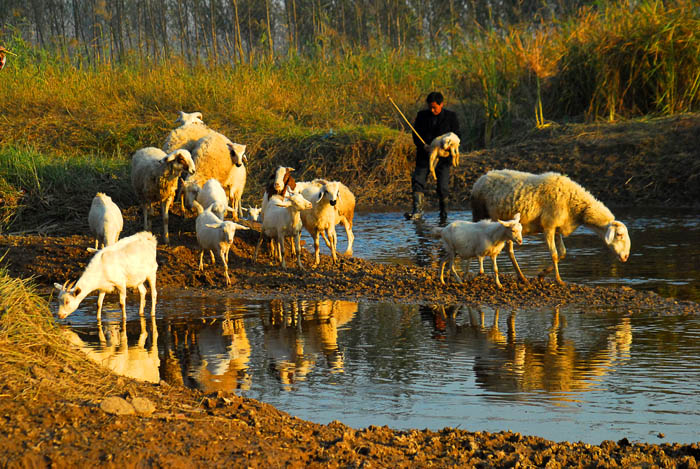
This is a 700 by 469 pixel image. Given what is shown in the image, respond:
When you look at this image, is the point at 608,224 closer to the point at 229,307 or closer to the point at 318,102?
the point at 229,307

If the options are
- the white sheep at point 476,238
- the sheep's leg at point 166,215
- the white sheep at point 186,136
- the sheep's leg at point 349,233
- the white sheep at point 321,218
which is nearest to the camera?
the white sheep at point 476,238

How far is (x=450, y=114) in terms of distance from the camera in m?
16.1

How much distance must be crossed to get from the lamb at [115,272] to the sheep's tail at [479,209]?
14.4ft

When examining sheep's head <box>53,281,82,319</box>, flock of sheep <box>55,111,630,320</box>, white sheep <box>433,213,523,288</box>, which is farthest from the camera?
white sheep <box>433,213,523,288</box>

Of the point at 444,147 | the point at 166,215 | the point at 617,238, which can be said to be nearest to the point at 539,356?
the point at 617,238

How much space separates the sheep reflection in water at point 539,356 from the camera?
6625mm

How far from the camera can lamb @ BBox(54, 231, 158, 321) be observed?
8.35 m

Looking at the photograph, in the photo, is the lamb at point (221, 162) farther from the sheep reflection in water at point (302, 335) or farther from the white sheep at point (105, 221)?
the sheep reflection in water at point (302, 335)

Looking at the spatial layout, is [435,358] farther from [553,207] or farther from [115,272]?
[553,207]

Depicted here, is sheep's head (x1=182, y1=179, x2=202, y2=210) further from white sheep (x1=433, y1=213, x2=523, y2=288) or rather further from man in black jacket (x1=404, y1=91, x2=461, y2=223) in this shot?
man in black jacket (x1=404, y1=91, x2=461, y2=223)

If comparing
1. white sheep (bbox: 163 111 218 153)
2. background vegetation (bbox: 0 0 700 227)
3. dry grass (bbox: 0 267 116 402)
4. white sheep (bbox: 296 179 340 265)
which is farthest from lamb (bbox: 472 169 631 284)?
background vegetation (bbox: 0 0 700 227)

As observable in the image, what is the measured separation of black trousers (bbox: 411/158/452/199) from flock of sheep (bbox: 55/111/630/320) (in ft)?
11.7

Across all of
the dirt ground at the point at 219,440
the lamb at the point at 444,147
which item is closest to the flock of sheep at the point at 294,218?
the lamb at the point at 444,147

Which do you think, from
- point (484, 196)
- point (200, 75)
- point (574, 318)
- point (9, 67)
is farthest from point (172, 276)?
point (9, 67)
